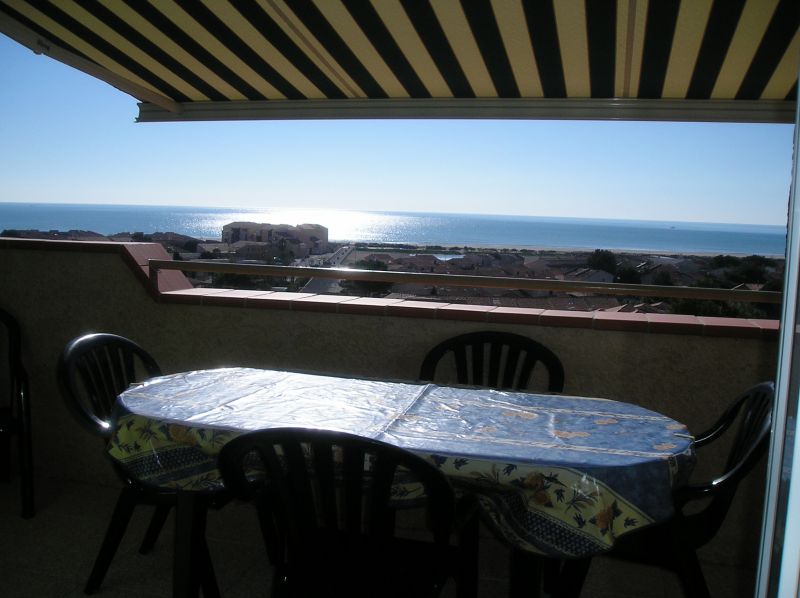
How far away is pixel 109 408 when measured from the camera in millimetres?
2377

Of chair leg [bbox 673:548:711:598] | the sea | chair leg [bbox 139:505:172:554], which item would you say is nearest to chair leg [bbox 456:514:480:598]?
chair leg [bbox 673:548:711:598]

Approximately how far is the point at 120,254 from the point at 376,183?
23066 mm

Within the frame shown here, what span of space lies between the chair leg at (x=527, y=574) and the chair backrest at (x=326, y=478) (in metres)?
0.24

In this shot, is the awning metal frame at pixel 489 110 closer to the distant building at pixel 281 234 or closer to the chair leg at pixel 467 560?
the distant building at pixel 281 234

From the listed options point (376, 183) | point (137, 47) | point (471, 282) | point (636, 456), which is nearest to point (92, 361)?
point (471, 282)

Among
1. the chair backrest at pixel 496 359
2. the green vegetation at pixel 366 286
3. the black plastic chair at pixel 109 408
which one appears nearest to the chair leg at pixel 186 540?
the black plastic chair at pixel 109 408

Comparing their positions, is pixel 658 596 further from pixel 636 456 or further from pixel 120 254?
pixel 120 254

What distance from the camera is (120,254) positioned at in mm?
3039

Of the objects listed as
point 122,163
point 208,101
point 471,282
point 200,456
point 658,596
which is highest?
point 122,163

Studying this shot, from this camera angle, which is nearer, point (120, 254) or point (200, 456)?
point (200, 456)

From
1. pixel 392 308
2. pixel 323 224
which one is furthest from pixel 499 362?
pixel 323 224

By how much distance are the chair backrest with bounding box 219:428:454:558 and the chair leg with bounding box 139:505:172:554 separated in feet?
3.77

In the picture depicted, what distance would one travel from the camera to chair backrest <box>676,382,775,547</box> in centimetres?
162

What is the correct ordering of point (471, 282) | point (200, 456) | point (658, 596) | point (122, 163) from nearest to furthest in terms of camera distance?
1. point (200, 456)
2. point (658, 596)
3. point (471, 282)
4. point (122, 163)
